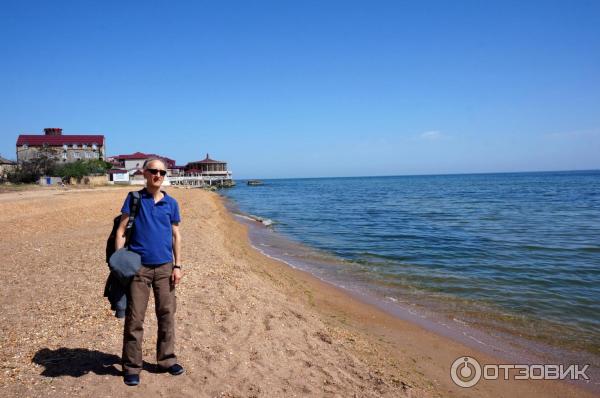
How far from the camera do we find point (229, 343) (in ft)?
16.9

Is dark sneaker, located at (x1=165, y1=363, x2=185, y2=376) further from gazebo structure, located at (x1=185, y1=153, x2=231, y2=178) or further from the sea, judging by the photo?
gazebo structure, located at (x1=185, y1=153, x2=231, y2=178)

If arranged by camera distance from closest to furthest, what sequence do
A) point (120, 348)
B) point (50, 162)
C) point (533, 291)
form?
1. point (120, 348)
2. point (533, 291)
3. point (50, 162)

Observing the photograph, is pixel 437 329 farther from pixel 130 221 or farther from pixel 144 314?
pixel 130 221

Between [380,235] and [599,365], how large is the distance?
12849 millimetres

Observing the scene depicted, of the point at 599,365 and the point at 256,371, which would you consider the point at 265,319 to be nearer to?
the point at 256,371

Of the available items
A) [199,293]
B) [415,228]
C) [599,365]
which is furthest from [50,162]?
[599,365]

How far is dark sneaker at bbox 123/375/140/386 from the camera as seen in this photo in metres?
4.02

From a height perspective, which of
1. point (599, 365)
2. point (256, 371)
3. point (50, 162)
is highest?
point (50, 162)

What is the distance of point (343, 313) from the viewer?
800 centimetres

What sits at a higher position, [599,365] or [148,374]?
[148,374]

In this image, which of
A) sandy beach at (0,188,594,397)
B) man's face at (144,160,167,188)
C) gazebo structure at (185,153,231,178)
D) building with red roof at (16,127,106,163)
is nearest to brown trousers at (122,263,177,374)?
sandy beach at (0,188,594,397)

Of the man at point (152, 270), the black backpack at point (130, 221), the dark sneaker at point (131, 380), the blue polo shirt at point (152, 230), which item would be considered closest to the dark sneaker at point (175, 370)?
the man at point (152, 270)

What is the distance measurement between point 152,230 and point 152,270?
1.34ft

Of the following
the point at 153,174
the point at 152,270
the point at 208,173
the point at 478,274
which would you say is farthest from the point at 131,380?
the point at 208,173
